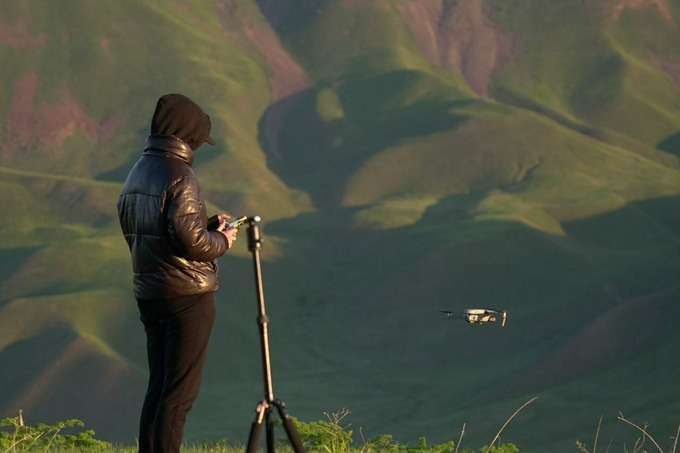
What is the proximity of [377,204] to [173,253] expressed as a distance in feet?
295

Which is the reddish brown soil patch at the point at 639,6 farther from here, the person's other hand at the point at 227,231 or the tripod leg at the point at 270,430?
the tripod leg at the point at 270,430

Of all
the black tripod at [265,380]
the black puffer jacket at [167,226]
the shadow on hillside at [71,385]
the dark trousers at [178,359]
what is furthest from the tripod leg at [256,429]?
the shadow on hillside at [71,385]

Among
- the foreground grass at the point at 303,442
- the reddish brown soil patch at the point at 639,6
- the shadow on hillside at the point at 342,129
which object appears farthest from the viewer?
the reddish brown soil patch at the point at 639,6

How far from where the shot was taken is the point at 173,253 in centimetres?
683

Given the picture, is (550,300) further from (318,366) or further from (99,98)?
(99,98)

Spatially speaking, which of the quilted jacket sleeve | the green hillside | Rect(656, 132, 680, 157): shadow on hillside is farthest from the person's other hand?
Rect(656, 132, 680, 157): shadow on hillside

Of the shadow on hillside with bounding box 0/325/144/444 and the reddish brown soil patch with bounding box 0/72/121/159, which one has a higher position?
the reddish brown soil patch with bounding box 0/72/121/159

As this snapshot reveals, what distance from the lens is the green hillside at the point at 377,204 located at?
208ft

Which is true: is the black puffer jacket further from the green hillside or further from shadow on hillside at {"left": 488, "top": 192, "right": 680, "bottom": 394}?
shadow on hillside at {"left": 488, "top": 192, "right": 680, "bottom": 394}

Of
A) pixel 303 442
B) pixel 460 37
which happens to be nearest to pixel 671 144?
pixel 460 37

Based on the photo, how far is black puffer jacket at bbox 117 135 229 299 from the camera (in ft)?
22.1

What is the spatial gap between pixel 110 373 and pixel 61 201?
28.7m

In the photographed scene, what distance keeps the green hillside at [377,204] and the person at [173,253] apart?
44350mm

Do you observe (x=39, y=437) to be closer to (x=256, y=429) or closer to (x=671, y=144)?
(x=256, y=429)
